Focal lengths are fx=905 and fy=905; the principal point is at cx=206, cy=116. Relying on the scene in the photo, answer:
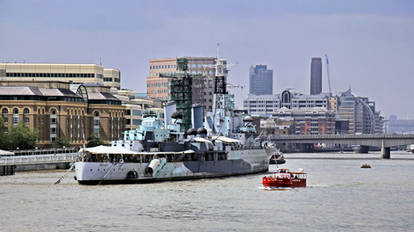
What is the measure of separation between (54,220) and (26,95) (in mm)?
108052

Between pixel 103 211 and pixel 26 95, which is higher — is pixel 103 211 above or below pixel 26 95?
below

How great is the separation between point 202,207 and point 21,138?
83977 millimetres

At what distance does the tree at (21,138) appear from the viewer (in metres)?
162

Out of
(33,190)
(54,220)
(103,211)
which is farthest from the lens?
(33,190)

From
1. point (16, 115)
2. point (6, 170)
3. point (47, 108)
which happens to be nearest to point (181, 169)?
point (6, 170)

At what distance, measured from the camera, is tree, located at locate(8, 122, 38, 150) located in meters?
162

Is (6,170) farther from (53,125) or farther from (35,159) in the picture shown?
(53,125)

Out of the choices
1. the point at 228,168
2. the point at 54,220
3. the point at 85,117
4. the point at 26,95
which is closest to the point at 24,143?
the point at 26,95

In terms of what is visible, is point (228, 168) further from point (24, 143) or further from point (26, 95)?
point (26, 95)

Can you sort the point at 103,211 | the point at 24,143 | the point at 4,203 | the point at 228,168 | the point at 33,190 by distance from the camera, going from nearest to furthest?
the point at 103,211, the point at 4,203, the point at 33,190, the point at 228,168, the point at 24,143

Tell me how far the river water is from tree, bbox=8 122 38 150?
45.3 meters

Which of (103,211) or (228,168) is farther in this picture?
(228,168)

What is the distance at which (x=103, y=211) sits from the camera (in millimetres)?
81000

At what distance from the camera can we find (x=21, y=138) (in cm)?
16262
